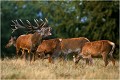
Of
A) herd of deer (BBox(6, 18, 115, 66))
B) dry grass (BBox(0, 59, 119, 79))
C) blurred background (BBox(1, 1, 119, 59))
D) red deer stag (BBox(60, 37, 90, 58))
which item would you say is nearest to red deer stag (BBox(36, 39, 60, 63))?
herd of deer (BBox(6, 18, 115, 66))

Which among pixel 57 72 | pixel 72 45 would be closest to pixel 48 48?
pixel 72 45

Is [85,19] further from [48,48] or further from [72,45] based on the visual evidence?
[48,48]

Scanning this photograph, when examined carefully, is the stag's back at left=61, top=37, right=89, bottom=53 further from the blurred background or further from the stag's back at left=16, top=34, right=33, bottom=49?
the blurred background

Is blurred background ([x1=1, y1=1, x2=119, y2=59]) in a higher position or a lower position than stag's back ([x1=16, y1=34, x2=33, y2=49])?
higher

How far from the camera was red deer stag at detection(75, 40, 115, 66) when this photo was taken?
13.5m

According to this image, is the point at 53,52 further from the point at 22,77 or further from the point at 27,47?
the point at 22,77

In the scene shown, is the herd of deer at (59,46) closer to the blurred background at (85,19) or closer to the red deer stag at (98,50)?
the red deer stag at (98,50)

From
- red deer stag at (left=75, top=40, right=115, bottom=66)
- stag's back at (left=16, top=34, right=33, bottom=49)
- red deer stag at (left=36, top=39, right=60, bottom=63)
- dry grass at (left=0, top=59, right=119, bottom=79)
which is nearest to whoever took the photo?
dry grass at (left=0, top=59, right=119, bottom=79)

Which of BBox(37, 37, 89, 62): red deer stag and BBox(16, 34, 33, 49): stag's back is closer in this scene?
BBox(37, 37, 89, 62): red deer stag

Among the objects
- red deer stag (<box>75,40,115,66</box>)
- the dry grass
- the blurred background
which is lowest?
the dry grass

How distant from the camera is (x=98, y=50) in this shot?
541 inches

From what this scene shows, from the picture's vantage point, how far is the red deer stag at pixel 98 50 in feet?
Answer: 44.4

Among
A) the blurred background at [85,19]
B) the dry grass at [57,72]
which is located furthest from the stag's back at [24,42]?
the blurred background at [85,19]

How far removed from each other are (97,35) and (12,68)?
1554 cm
